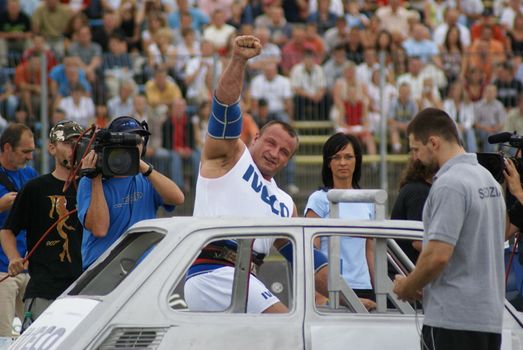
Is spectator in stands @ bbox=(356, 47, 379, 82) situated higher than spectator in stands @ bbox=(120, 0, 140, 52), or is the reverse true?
spectator in stands @ bbox=(120, 0, 140, 52)

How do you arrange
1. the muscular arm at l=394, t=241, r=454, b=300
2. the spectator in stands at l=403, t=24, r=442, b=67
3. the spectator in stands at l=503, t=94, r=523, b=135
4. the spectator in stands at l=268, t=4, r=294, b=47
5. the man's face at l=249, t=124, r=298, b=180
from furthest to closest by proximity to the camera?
the spectator in stands at l=268, t=4, r=294, b=47 < the spectator in stands at l=403, t=24, r=442, b=67 < the spectator in stands at l=503, t=94, r=523, b=135 < the man's face at l=249, t=124, r=298, b=180 < the muscular arm at l=394, t=241, r=454, b=300

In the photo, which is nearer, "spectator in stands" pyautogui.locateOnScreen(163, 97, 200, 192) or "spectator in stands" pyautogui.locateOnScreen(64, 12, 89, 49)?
"spectator in stands" pyautogui.locateOnScreen(163, 97, 200, 192)

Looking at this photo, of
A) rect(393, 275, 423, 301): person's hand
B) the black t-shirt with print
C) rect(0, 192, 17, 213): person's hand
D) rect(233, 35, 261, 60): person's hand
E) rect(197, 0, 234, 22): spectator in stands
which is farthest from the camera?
rect(197, 0, 234, 22): spectator in stands

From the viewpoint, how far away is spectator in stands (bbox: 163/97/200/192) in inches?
595

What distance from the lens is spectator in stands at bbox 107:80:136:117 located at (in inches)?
594

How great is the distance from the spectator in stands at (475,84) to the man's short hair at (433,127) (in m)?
10.2

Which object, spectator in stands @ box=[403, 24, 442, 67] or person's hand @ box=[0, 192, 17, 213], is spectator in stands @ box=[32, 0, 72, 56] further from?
person's hand @ box=[0, 192, 17, 213]

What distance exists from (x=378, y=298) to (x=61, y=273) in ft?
8.82

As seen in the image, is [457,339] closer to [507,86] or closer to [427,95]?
[427,95]

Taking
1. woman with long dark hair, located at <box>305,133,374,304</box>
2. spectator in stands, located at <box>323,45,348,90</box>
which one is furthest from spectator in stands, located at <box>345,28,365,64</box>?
woman with long dark hair, located at <box>305,133,374,304</box>

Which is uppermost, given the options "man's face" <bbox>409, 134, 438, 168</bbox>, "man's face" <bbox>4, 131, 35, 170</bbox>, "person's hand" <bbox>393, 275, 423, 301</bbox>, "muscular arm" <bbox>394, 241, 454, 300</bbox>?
"man's face" <bbox>409, 134, 438, 168</bbox>

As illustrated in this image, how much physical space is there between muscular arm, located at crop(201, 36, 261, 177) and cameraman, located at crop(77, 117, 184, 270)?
0.47 meters

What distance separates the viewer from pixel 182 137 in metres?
15.2

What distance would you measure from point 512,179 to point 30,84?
9085 millimetres
